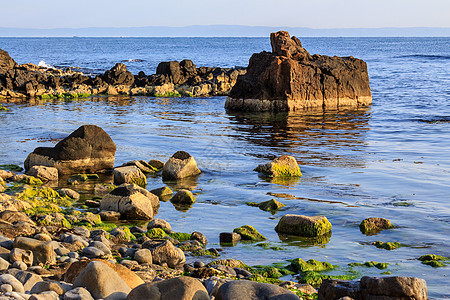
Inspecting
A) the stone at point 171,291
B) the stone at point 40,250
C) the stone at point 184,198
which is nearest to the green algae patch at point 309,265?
the stone at point 171,291

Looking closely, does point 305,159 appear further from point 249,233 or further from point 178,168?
point 249,233

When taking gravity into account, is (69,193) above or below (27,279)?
below

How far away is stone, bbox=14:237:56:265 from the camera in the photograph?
7.74 m

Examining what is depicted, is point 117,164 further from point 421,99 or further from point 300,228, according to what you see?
point 421,99

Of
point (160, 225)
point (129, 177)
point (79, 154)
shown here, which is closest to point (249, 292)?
point (160, 225)

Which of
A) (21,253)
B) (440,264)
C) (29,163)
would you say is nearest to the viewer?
(21,253)

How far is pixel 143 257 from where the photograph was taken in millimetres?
8555

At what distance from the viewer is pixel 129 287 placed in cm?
623

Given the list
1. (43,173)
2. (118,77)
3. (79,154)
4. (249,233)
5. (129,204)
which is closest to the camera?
(249,233)

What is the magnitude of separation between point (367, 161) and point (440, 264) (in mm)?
10738

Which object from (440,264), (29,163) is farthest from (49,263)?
(29,163)

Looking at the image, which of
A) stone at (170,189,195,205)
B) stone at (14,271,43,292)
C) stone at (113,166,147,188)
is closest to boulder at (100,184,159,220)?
stone at (170,189,195,205)

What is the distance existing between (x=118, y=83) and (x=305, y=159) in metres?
33.2

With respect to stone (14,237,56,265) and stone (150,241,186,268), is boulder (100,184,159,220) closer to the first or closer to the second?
stone (150,241,186,268)
